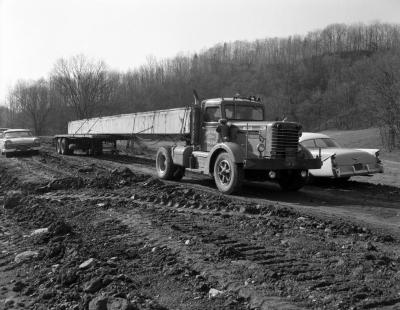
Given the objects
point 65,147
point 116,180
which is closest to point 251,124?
point 116,180

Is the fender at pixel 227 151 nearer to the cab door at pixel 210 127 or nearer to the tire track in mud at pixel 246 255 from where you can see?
the cab door at pixel 210 127

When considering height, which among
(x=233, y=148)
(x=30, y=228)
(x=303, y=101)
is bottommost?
(x=30, y=228)

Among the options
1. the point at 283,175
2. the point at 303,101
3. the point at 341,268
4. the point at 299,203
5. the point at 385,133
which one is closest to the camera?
the point at 341,268

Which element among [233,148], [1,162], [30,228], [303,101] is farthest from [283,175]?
[303,101]

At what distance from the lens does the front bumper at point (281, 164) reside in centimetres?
1094

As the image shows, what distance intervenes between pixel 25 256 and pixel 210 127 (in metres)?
7.07

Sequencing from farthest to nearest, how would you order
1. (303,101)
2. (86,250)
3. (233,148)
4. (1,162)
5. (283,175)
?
(303,101)
(1,162)
(283,175)
(233,148)
(86,250)

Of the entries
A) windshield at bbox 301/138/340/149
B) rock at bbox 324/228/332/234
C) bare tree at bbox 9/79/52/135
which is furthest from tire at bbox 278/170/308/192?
bare tree at bbox 9/79/52/135

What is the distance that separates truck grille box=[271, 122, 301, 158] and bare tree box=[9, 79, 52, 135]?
74.9 meters

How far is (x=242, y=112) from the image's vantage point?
12.9 metres

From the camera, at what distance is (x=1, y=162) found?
2188cm

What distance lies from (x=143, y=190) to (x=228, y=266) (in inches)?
254

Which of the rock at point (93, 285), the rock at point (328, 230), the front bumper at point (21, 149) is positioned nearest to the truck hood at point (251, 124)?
the rock at point (328, 230)

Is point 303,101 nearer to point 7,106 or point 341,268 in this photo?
point 7,106
